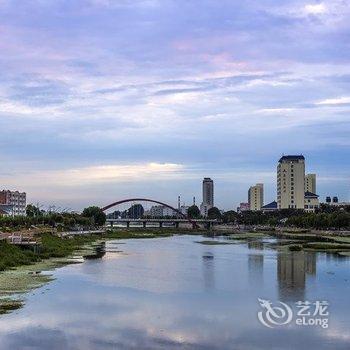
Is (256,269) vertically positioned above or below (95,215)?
below

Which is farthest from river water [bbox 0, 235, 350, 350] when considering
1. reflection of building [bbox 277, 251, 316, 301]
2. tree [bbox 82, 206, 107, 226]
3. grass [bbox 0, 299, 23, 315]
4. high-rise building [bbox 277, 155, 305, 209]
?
high-rise building [bbox 277, 155, 305, 209]

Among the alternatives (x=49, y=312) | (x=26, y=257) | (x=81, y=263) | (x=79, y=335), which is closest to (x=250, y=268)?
(x=81, y=263)

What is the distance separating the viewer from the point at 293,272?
33656 millimetres

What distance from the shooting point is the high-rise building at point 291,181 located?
15075cm

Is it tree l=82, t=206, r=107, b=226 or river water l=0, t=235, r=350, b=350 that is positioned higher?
tree l=82, t=206, r=107, b=226

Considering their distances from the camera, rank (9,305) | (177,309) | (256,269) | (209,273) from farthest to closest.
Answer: (256,269) → (209,273) → (177,309) → (9,305)

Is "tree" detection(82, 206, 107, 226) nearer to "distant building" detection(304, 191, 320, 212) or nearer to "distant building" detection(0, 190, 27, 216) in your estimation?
"distant building" detection(0, 190, 27, 216)

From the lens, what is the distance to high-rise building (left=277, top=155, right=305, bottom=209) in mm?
150750

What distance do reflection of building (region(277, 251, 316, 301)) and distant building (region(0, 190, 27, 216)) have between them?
118 m

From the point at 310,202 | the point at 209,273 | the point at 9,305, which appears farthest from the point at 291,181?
the point at 9,305

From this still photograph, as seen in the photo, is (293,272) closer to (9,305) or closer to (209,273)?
(209,273)

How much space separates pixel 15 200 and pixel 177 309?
508ft

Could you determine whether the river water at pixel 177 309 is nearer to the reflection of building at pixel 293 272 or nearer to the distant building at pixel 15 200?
the reflection of building at pixel 293 272

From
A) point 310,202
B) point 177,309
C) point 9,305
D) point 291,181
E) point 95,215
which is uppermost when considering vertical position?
point 291,181
